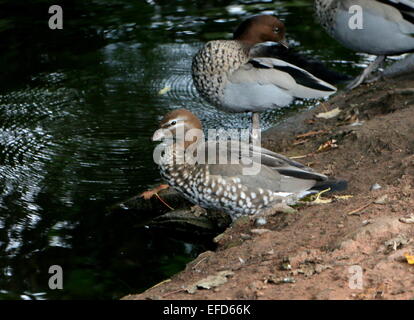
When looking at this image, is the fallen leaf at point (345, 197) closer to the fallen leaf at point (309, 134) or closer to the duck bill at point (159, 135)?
the duck bill at point (159, 135)

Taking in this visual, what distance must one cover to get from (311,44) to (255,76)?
330 centimetres

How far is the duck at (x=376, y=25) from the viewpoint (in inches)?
313

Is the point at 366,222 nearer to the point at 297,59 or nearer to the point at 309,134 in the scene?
the point at 309,134

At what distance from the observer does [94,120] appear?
8.23m

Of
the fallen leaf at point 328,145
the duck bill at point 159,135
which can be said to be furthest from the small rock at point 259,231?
the fallen leaf at point 328,145

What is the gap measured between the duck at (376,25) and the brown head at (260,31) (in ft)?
2.26

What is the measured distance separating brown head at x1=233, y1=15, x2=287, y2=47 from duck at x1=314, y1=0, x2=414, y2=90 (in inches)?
27.1

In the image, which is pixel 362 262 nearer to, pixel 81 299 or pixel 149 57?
pixel 81 299

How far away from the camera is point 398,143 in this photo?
20.8ft

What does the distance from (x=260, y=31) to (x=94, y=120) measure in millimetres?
2084

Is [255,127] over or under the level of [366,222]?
under

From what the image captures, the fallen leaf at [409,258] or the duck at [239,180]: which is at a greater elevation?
the fallen leaf at [409,258]

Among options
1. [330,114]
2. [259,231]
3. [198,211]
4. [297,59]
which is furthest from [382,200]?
[330,114]
